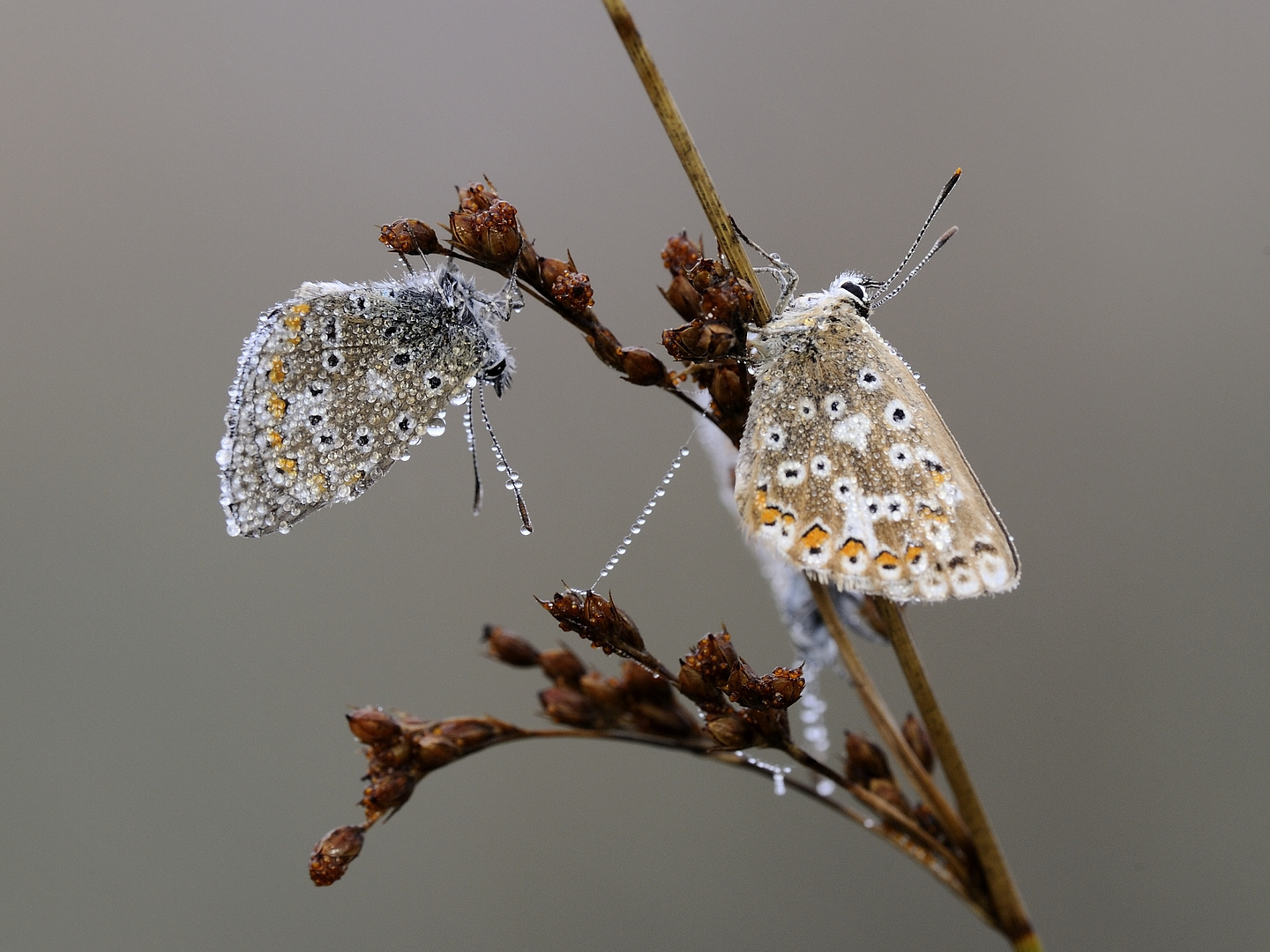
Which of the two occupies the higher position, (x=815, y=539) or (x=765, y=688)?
(x=815, y=539)

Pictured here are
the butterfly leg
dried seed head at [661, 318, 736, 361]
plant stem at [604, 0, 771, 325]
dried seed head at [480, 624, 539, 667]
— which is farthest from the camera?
dried seed head at [480, 624, 539, 667]

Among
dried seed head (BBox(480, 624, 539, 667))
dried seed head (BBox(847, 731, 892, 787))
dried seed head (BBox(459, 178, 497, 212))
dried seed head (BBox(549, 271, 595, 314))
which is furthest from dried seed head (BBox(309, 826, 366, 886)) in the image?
dried seed head (BBox(459, 178, 497, 212))

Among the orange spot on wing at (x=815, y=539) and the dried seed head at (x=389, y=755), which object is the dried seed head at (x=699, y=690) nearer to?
the orange spot on wing at (x=815, y=539)

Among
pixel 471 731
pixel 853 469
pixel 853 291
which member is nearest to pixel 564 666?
pixel 471 731

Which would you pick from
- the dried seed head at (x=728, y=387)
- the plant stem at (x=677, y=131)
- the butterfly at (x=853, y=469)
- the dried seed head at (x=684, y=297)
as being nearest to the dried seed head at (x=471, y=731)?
the butterfly at (x=853, y=469)

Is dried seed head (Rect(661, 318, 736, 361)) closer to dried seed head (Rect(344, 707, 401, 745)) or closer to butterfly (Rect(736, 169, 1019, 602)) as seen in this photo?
butterfly (Rect(736, 169, 1019, 602))

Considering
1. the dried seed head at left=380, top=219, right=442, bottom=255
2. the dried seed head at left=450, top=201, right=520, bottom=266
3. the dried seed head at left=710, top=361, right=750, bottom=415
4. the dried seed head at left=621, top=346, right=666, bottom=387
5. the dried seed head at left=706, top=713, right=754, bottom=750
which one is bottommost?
the dried seed head at left=706, top=713, right=754, bottom=750

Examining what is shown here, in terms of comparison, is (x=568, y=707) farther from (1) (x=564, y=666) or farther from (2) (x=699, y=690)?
(2) (x=699, y=690)
